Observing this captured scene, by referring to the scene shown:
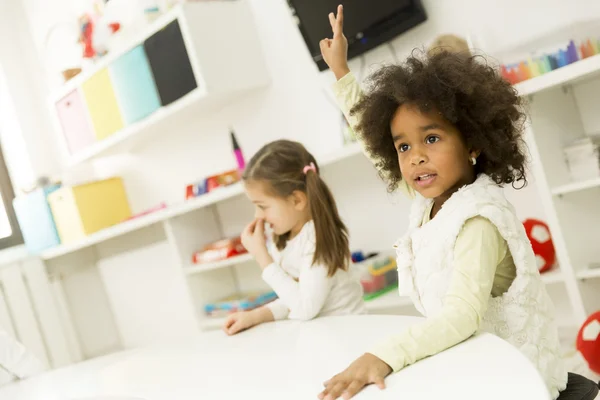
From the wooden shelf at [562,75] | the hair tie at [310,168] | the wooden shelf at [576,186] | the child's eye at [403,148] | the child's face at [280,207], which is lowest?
the wooden shelf at [576,186]

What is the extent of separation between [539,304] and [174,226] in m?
2.03

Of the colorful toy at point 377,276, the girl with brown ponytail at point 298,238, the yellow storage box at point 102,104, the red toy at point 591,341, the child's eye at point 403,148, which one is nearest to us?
the child's eye at point 403,148

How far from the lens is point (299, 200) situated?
1.62 m

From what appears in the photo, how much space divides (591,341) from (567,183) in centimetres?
46

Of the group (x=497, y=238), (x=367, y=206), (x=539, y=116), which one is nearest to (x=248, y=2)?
(x=367, y=206)

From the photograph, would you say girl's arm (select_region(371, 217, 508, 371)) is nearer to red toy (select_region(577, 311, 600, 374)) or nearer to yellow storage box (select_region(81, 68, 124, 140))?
red toy (select_region(577, 311, 600, 374))

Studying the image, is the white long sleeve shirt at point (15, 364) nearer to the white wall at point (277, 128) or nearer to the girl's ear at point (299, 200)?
the girl's ear at point (299, 200)

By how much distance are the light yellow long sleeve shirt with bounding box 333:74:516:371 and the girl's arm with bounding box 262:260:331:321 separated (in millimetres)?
562

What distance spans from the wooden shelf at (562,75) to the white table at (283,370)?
862mm

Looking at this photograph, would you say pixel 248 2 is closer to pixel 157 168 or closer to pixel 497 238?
pixel 157 168

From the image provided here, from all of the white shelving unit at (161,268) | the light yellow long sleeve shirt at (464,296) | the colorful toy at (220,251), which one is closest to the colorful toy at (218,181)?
the white shelving unit at (161,268)

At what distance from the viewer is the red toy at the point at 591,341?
65.7 inches

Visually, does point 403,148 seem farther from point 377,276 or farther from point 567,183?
point 377,276

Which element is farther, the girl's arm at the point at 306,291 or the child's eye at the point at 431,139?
the girl's arm at the point at 306,291
